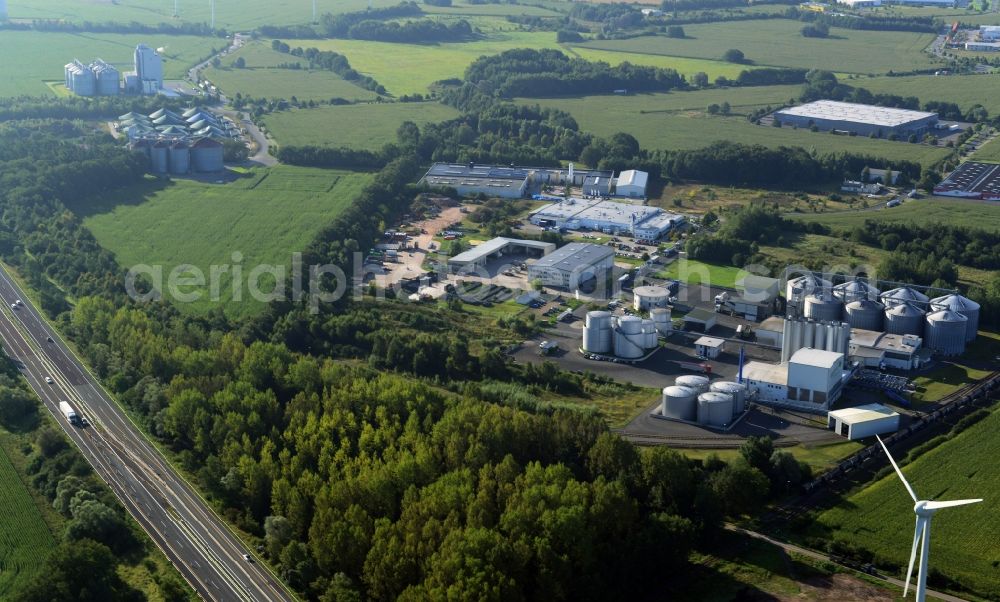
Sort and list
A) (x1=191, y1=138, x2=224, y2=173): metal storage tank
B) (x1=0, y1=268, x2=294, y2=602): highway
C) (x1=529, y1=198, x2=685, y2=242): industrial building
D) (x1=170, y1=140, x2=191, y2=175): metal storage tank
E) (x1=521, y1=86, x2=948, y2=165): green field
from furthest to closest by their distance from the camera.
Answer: (x1=521, y1=86, x2=948, y2=165): green field < (x1=191, y1=138, x2=224, y2=173): metal storage tank < (x1=170, y1=140, x2=191, y2=175): metal storage tank < (x1=529, y1=198, x2=685, y2=242): industrial building < (x1=0, y1=268, x2=294, y2=602): highway

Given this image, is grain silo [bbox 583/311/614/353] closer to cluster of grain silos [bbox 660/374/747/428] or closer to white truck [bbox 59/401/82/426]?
cluster of grain silos [bbox 660/374/747/428]

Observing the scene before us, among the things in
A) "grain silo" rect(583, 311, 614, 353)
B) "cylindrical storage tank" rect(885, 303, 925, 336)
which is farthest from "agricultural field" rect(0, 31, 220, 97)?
"cylindrical storage tank" rect(885, 303, 925, 336)

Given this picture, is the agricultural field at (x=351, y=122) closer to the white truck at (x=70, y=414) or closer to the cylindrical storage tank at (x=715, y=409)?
the white truck at (x=70, y=414)

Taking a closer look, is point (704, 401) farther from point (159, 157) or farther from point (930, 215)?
point (159, 157)

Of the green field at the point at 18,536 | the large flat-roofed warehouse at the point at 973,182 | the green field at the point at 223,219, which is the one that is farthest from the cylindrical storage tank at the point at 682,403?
the large flat-roofed warehouse at the point at 973,182

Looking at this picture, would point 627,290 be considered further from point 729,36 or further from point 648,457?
point 729,36

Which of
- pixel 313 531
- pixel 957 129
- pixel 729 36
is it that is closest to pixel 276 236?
pixel 313 531

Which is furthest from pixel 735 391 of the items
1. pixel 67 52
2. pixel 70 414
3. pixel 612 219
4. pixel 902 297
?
pixel 67 52
